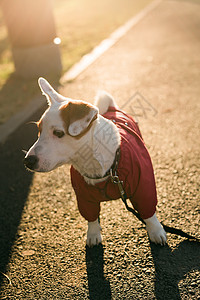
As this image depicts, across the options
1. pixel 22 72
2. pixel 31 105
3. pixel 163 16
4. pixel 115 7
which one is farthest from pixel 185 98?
pixel 115 7

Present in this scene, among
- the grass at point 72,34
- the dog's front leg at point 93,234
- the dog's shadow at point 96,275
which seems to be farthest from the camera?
the grass at point 72,34

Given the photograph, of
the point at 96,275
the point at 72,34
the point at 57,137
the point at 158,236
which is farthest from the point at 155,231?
the point at 72,34

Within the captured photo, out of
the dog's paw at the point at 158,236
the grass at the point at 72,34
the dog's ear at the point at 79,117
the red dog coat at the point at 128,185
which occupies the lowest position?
the grass at the point at 72,34

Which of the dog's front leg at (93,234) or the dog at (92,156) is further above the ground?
the dog at (92,156)

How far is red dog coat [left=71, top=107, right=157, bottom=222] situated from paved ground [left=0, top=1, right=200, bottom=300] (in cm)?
41

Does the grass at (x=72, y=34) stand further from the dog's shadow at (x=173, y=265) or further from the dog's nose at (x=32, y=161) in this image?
the dog's shadow at (x=173, y=265)

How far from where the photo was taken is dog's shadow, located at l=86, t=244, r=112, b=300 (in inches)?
105

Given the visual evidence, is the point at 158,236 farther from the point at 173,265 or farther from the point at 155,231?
the point at 173,265

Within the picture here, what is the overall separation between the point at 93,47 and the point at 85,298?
27.3 ft

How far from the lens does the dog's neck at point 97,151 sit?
2.56 metres

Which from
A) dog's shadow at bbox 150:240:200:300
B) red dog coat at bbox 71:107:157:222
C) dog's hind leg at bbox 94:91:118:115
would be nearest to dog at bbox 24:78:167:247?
red dog coat at bbox 71:107:157:222

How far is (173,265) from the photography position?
9.26ft

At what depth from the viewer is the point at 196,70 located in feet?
25.3

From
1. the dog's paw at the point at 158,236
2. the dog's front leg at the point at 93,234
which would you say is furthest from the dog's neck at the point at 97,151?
the dog's paw at the point at 158,236
